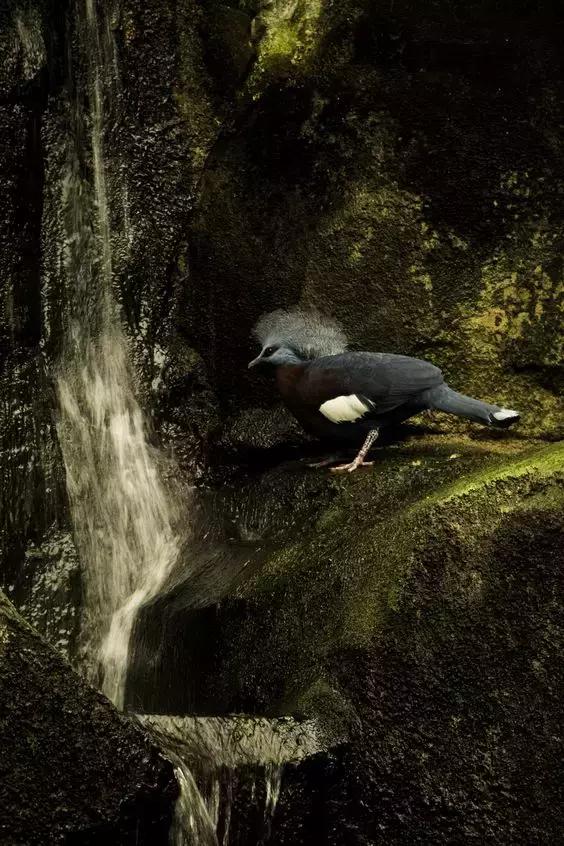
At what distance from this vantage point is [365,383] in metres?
4.91

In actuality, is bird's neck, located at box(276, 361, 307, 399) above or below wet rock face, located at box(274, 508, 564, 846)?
above

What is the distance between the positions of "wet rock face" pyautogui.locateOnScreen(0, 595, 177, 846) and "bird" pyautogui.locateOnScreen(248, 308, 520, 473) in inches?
78.3

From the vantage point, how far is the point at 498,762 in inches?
150

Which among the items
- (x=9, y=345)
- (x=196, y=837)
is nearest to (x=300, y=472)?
(x=9, y=345)

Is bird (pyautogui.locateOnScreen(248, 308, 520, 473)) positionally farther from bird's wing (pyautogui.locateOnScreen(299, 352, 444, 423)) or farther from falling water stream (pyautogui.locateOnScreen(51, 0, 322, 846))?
falling water stream (pyautogui.locateOnScreen(51, 0, 322, 846))

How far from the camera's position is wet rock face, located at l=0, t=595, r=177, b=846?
3.15m

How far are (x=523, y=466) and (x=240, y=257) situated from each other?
2196 millimetres

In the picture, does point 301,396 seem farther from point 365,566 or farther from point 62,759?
point 62,759

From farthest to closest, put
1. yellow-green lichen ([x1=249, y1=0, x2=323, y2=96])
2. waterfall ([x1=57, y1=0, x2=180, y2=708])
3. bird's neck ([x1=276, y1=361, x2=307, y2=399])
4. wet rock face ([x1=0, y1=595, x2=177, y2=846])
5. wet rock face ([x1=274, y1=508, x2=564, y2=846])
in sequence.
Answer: yellow-green lichen ([x1=249, y1=0, x2=323, y2=96])
waterfall ([x1=57, y1=0, x2=180, y2=708])
bird's neck ([x1=276, y1=361, x2=307, y2=399])
wet rock face ([x1=274, y1=508, x2=564, y2=846])
wet rock face ([x1=0, y1=595, x2=177, y2=846])

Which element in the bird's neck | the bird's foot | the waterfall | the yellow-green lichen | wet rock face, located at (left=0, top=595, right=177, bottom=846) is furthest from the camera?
the yellow-green lichen

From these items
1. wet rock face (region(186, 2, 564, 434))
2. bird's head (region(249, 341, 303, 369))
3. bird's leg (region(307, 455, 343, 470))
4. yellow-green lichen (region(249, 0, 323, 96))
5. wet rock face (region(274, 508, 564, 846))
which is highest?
yellow-green lichen (region(249, 0, 323, 96))

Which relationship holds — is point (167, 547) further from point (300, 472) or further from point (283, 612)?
point (283, 612)

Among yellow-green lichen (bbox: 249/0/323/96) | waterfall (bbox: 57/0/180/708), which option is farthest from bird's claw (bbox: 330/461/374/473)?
yellow-green lichen (bbox: 249/0/323/96)

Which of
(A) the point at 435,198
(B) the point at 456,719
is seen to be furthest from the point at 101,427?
(B) the point at 456,719
